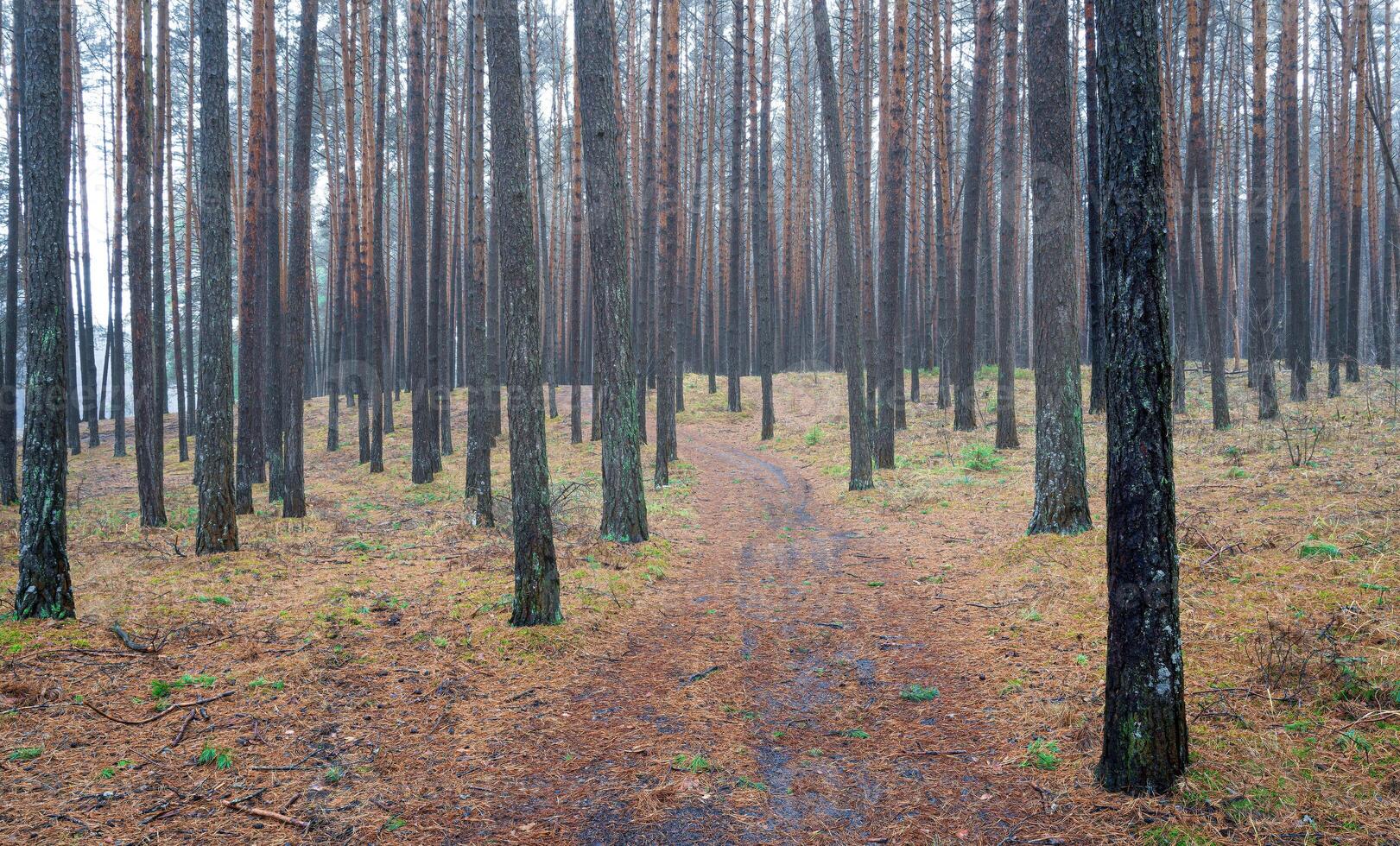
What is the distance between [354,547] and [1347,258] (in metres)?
27.6

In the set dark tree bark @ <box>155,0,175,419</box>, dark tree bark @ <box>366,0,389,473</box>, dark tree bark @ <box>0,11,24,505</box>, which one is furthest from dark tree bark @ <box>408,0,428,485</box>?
dark tree bark @ <box>155,0,175,419</box>

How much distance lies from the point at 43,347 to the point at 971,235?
57.7 ft

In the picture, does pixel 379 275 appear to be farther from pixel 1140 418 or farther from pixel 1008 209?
pixel 1140 418

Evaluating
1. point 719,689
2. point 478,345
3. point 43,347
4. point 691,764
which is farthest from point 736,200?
point 691,764

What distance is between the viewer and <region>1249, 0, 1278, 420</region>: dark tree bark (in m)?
14.6

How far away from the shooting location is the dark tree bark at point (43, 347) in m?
5.75

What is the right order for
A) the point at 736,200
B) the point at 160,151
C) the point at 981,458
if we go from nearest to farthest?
1. the point at 981,458
2. the point at 160,151
3. the point at 736,200

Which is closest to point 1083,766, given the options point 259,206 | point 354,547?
point 354,547

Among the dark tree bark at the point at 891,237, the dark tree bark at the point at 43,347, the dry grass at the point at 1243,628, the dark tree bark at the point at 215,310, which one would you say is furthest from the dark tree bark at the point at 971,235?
the dark tree bark at the point at 43,347

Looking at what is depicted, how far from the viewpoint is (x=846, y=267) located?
1283 centimetres

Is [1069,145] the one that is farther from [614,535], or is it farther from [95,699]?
[95,699]

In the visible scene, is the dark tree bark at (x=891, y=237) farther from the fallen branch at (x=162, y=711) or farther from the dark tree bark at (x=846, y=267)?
the fallen branch at (x=162, y=711)

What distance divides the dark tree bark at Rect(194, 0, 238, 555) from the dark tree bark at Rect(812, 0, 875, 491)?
874 centimetres

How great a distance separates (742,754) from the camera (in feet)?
14.1
